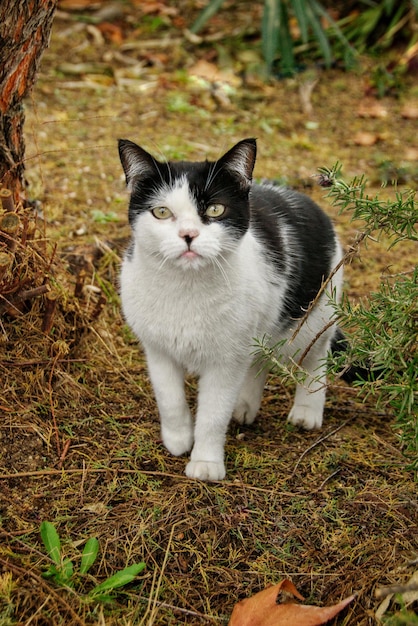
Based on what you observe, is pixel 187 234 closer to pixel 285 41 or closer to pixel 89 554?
pixel 89 554

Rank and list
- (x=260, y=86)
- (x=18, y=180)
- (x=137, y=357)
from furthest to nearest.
→ (x=260, y=86)
(x=137, y=357)
(x=18, y=180)

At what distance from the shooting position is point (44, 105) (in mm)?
5000

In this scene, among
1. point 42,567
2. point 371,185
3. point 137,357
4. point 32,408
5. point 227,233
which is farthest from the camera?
point 371,185

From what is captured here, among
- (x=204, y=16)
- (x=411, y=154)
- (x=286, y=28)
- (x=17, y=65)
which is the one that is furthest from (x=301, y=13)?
(x=17, y=65)

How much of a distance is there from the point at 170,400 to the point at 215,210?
2.21ft

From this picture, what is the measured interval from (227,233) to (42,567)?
1.10 meters

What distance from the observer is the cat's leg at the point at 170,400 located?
7.86 ft

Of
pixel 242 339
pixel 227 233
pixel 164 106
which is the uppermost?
pixel 227 233

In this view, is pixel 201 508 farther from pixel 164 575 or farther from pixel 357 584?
pixel 357 584

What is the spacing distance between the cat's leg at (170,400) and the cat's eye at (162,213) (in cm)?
49

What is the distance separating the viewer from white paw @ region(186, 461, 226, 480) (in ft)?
7.68

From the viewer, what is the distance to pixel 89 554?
193 centimetres

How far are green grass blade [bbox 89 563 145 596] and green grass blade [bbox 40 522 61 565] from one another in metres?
0.13

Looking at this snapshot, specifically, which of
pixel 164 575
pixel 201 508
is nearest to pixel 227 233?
pixel 201 508
